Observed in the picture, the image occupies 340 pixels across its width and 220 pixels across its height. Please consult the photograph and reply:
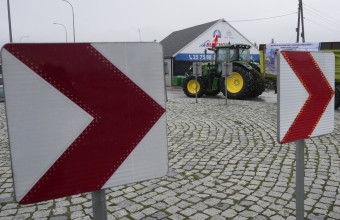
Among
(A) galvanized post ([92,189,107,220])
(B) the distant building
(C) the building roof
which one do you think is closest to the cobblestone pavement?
(A) galvanized post ([92,189,107,220])

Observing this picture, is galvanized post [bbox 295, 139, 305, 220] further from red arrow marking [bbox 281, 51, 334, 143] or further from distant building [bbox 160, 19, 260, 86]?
distant building [bbox 160, 19, 260, 86]

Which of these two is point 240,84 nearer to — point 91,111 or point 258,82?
point 258,82

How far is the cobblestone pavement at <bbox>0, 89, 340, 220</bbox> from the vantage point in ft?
9.44

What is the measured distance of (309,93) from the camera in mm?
1845

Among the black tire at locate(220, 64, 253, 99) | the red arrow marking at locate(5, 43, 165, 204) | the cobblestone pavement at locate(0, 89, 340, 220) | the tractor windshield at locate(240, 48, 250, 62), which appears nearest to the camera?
the red arrow marking at locate(5, 43, 165, 204)

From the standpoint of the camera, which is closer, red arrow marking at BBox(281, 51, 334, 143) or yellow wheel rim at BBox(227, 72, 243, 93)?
red arrow marking at BBox(281, 51, 334, 143)

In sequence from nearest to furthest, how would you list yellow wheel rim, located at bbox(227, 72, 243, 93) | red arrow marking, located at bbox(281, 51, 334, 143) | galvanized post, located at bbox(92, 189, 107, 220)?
1. galvanized post, located at bbox(92, 189, 107, 220)
2. red arrow marking, located at bbox(281, 51, 334, 143)
3. yellow wheel rim, located at bbox(227, 72, 243, 93)

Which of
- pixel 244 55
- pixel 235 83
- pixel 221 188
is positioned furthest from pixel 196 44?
pixel 221 188

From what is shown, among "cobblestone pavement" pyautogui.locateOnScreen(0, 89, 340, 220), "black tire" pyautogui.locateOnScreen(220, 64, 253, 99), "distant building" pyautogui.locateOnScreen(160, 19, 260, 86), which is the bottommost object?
"cobblestone pavement" pyautogui.locateOnScreen(0, 89, 340, 220)

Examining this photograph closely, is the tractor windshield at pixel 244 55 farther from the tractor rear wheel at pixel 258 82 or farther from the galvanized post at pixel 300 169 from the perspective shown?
the galvanized post at pixel 300 169

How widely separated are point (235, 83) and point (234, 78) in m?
0.23

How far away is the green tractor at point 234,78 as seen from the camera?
1302cm

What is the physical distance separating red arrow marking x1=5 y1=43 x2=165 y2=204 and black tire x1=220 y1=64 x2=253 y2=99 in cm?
1203

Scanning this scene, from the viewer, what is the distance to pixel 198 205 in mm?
3023
